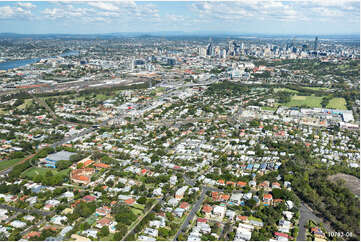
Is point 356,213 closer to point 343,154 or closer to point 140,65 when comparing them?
point 343,154

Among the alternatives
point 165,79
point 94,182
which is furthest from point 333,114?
point 165,79

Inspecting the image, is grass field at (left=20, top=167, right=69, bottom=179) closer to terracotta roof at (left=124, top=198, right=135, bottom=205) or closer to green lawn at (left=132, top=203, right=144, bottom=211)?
terracotta roof at (left=124, top=198, right=135, bottom=205)

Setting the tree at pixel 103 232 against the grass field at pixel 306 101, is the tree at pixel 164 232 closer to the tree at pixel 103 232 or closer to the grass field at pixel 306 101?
the tree at pixel 103 232

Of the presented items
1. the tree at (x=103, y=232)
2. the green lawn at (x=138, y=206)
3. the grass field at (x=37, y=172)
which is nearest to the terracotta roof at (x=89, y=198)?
the green lawn at (x=138, y=206)

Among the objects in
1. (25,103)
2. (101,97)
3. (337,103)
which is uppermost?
(337,103)

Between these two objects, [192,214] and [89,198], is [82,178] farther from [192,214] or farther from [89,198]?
[192,214]

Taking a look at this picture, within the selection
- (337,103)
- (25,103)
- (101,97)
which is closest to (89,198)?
(101,97)
